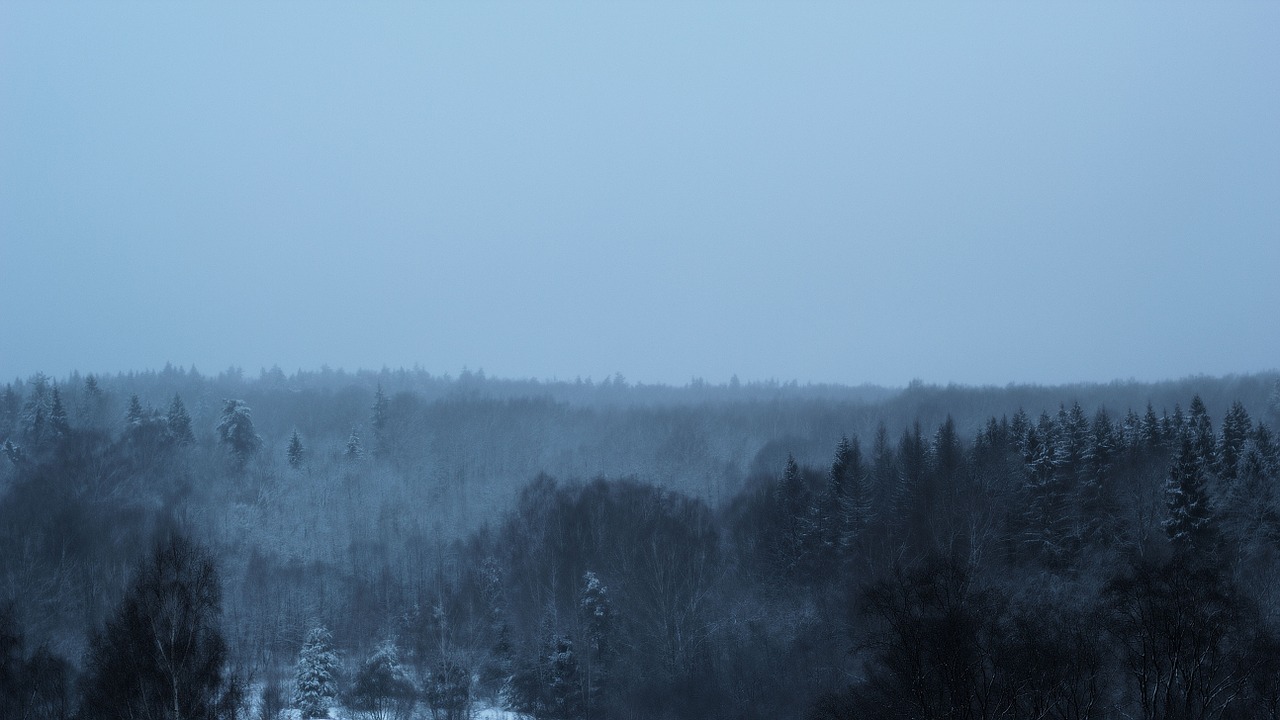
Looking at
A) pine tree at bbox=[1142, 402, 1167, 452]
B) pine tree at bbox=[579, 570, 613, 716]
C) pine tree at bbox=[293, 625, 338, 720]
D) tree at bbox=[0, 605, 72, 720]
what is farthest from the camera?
pine tree at bbox=[1142, 402, 1167, 452]

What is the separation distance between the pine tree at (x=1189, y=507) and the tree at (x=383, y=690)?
98.4 feet

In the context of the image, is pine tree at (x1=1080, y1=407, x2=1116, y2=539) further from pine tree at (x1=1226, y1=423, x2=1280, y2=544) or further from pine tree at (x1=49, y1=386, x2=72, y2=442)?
pine tree at (x1=49, y1=386, x2=72, y2=442)

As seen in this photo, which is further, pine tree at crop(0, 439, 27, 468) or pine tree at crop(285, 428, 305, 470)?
pine tree at crop(285, 428, 305, 470)

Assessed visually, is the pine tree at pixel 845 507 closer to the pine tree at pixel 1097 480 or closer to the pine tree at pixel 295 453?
the pine tree at pixel 1097 480

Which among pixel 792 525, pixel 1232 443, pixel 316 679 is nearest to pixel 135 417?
pixel 316 679

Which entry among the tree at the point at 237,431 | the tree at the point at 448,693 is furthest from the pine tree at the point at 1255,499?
the tree at the point at 237,431

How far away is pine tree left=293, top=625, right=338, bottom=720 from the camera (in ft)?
117

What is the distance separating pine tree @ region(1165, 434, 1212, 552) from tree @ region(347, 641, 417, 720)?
30.0 metres

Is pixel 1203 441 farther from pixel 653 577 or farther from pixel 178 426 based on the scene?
pixel 178 426

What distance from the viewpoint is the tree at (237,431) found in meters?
70.1

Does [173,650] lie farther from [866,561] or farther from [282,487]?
[282,487]

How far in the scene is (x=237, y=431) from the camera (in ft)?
231

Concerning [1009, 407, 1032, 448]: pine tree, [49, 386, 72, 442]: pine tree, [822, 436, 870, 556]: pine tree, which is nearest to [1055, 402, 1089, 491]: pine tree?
[1009, 407, 1032, 448]: pine tree

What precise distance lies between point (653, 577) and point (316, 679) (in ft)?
50.8
